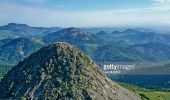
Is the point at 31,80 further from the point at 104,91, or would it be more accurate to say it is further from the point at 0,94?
the point at 104,91

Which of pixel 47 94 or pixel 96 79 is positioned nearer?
pixel 47 94

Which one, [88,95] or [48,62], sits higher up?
[48,62]

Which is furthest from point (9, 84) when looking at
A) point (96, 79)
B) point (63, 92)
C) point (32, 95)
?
point (96, 79)

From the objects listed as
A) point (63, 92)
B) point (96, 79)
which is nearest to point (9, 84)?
point (63, 92)

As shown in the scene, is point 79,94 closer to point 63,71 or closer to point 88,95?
point 88,95

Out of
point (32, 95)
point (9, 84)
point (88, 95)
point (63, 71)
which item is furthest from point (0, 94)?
point (88, 95)

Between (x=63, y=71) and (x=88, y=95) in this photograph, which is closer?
(x=88, y=95)

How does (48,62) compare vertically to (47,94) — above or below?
above

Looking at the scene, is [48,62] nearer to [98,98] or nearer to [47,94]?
[47,94]
